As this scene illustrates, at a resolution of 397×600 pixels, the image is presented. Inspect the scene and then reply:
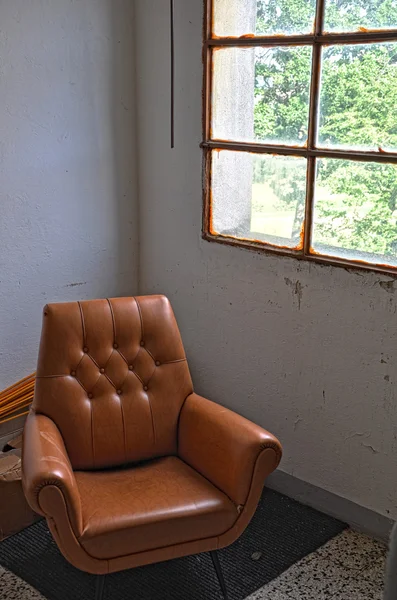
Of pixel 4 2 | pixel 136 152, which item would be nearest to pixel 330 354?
pixel 136 152

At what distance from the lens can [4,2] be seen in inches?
100

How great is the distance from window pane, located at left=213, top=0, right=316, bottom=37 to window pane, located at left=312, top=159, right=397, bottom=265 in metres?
0.47

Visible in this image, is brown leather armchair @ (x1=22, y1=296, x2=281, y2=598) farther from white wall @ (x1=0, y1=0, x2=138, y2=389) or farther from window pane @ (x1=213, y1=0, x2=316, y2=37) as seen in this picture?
window pane @ (x1=213, y1=0, x2=316, y2=37)

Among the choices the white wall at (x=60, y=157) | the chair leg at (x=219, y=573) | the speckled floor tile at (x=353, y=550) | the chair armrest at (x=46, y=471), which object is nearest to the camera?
the chair armrest at (x=46, y=471)

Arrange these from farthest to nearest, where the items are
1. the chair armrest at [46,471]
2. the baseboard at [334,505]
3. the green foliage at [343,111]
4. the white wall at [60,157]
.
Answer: the white wall at [60,157] → the baseboard at [334,505] → the green foliage at [343,111] → the chair armrest at [46,471]

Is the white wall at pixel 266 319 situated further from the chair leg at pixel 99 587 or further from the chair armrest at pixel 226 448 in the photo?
the chair leg at pixel 99 587

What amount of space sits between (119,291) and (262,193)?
847 millimetres

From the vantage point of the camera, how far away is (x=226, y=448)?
216cm

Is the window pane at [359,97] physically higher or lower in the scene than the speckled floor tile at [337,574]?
higher

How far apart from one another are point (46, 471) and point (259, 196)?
4.31 feet

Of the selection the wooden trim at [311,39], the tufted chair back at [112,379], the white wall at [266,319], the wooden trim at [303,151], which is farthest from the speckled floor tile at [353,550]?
the wooden trim at [311,39]

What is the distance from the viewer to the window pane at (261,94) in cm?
249

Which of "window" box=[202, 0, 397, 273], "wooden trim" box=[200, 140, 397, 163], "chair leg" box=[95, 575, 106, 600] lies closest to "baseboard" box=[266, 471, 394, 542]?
"window" box=[202, 0, 397, 273]

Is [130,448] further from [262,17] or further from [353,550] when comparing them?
[262,17]
